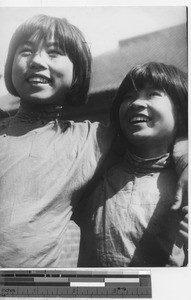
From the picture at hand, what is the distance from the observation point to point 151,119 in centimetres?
157

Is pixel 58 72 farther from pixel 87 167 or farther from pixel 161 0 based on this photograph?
pixel 161 0

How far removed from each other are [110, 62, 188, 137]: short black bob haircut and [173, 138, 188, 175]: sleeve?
3cm

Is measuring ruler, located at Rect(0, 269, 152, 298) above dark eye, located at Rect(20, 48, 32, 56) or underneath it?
underneath

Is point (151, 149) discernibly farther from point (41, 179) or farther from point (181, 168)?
point (41, 179)

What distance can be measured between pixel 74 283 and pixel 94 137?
1.70 ft

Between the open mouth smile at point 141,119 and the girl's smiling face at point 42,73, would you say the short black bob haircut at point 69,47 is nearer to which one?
the girl's smiling face at point 42,73

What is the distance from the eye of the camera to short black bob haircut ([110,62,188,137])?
5.19 ft

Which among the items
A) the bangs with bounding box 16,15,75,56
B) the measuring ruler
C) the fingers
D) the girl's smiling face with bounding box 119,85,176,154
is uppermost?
the bangs with bounding box 16,15,75,56

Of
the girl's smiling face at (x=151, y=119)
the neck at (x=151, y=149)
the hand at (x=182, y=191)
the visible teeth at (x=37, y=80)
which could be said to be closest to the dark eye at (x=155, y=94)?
the girl's smiling face at (x=151, y=119)

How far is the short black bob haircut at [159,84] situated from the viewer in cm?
158

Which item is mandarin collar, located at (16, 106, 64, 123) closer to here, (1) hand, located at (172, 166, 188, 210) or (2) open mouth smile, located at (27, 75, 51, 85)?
(2) open mouth smile, located at (27, 75, 51, 85)

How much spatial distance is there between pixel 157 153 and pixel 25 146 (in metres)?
0.48

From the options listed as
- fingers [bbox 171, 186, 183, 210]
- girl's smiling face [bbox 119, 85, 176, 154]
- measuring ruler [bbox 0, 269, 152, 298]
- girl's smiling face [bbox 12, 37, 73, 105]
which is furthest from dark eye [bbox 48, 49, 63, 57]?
measuring ruler [bbox 0, 269, 152, 298]

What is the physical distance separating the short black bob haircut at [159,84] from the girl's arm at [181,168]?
0.05 meters
